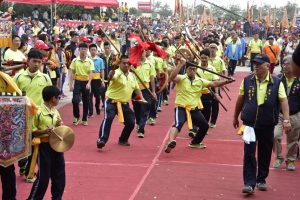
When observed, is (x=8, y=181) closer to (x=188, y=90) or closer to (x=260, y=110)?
(x=260, y=110)

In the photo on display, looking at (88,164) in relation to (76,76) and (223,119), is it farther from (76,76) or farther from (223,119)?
(223,119)

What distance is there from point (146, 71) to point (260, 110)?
6.17 m

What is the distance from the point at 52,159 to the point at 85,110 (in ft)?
23.1

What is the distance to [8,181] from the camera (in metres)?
7.05

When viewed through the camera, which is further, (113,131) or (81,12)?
(81,12)

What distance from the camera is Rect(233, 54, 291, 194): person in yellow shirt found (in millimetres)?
8625

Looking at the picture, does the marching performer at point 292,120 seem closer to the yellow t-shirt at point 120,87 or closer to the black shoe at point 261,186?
the black shoe at point 261,186

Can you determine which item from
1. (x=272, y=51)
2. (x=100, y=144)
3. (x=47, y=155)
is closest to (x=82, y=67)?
(x=100, y=144)

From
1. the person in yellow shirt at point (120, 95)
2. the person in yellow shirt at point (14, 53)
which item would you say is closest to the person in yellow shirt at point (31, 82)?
the person in yellow shirt at point (120, 95)

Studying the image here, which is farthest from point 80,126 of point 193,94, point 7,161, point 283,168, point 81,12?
point 81,12

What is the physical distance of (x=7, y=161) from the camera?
677 centimetres

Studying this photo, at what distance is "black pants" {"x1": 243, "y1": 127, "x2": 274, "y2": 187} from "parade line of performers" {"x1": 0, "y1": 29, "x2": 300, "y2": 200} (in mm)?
13

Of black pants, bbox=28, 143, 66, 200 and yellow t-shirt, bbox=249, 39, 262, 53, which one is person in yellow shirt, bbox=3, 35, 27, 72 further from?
yellow t-shirt, bbox=249, 39, 262, 53

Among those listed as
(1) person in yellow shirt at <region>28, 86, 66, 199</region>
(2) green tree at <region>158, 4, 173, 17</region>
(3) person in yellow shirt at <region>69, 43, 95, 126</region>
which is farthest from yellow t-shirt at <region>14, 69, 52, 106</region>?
(2) green tree at <region>158, 4, 173, 17</region>
